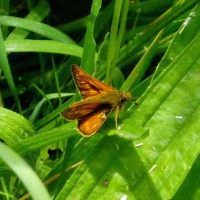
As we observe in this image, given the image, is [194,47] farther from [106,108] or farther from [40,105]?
[40,105]

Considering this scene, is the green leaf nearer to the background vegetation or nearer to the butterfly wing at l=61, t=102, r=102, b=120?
the background vegetation

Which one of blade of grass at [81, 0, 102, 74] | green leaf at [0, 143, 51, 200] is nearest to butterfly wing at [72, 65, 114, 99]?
blade of grass at [81, 0, 102, 74]

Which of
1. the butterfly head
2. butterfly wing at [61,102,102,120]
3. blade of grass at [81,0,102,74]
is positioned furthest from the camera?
blade of grass at [81,0,102,74]

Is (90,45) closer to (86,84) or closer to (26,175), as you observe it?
(86,84)

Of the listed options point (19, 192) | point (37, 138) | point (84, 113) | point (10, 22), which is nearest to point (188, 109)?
point (84, 113)

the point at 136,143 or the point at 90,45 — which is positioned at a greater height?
the point at 90,45

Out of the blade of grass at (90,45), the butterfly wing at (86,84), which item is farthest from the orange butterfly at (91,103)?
the blade of grass at (90,45)

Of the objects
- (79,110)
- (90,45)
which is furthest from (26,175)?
(90,45)
